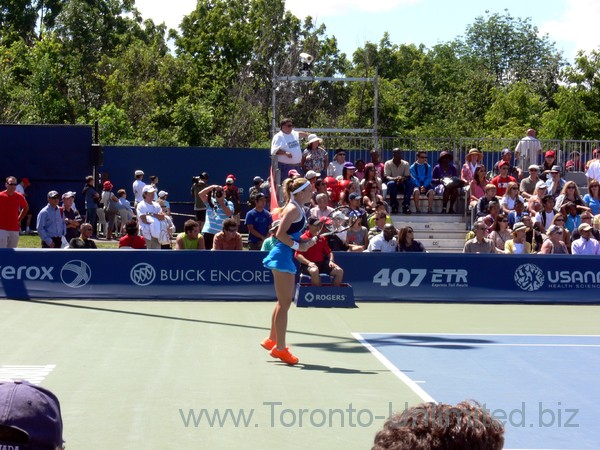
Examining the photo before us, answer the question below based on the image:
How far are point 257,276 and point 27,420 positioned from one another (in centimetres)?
1452

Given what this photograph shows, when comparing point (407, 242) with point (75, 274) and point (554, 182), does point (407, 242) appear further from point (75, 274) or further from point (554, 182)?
point (554, 182)

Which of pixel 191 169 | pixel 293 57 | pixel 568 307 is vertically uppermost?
pixel 293 57

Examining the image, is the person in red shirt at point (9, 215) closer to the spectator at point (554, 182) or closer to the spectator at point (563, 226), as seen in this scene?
the spectator at point (563, 226)

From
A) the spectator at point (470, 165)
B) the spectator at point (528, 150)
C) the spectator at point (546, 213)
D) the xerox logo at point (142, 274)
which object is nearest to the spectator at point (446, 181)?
the spectator at point (470, 165)

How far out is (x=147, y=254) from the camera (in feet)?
54.1

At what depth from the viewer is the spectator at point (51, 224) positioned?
17.8 metres

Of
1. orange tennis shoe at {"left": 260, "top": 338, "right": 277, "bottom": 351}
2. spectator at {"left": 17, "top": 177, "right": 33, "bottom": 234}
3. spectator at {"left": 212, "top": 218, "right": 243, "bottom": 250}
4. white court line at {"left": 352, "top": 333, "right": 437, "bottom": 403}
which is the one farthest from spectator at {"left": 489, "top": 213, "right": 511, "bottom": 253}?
spectator at {"left": 17, "top": 177, "right": 33, "bottom": 234}

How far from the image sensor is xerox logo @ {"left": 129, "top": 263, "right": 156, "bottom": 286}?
646 inches

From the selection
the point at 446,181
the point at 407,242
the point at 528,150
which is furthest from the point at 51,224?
the point at 528,150

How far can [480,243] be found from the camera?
57.5ft

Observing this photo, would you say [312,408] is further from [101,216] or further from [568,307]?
[101,216]

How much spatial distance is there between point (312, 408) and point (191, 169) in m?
21.7

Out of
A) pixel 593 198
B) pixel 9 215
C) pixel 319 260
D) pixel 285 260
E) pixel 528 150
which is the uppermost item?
pixel 528 150

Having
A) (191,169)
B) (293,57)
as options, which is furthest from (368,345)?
(293,57)
